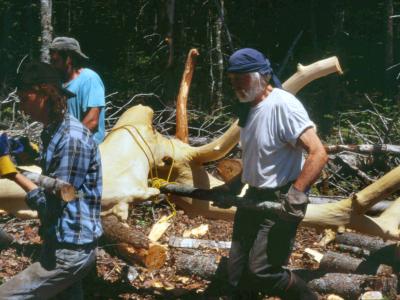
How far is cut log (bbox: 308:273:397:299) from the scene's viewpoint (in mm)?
5660

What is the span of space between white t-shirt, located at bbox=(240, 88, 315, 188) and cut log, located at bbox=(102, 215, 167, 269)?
67.9 inches

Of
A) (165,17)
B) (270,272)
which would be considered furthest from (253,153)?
(165,17)

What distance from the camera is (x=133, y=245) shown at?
6172mm

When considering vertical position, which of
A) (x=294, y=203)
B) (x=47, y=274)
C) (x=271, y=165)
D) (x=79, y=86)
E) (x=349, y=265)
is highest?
(x=79, y=86)

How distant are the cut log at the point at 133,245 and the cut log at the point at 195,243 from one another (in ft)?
3.51

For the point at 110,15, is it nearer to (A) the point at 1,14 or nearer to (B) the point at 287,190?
(A) the point at 1,14

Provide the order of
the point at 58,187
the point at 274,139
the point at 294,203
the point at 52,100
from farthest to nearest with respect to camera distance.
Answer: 1. the point at 274,139
2. the point at 294,203
3. the point at 52,100
4. the point at 58,187

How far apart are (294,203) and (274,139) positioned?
0.50m

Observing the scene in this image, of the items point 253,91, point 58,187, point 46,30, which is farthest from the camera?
point 46,30

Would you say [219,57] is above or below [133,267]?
above

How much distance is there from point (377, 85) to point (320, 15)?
281cm

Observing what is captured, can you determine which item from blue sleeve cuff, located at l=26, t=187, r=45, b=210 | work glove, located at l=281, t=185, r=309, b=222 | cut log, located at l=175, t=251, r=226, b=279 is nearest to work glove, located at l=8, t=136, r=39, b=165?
blue sleeve cuff, located at l=26, t=187, r=45, b=210

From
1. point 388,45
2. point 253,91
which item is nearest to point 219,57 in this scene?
point 388,45

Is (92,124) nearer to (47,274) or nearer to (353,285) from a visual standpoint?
(47,274)
